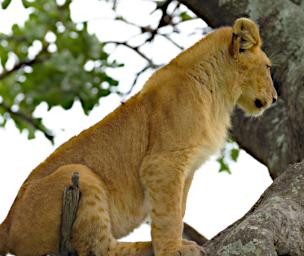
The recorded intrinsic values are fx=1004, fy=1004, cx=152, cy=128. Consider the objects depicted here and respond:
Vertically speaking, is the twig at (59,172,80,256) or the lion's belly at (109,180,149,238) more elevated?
the twig at (59,172,80,256)

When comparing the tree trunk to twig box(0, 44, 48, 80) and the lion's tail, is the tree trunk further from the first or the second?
twig box(0, 44, 48, 80)

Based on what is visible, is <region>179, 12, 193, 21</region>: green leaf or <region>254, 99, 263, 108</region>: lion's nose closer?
<region>254, 99, 263, 108</region>: lion's nose

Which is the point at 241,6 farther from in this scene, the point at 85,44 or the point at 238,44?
the point at 85,44

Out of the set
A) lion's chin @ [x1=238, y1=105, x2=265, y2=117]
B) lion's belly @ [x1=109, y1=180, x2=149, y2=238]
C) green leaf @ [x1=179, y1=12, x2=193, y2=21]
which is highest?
lion's chin @ [x1=238, y1=105, x2=265, y2=117]

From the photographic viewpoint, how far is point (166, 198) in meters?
6.15

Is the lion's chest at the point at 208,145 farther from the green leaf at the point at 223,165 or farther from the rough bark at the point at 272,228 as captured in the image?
the green leaf at the point at 223,165

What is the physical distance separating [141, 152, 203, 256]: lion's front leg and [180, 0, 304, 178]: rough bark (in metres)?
1.01

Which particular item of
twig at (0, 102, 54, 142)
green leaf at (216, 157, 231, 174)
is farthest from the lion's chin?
green leaf at (216, 157, 231, 174)

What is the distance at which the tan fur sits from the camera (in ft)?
19.5

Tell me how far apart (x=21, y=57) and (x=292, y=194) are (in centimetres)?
487

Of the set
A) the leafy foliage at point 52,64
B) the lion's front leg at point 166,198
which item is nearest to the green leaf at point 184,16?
the leafy foliage at point 52,64

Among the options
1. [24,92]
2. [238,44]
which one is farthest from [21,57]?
[238,44]

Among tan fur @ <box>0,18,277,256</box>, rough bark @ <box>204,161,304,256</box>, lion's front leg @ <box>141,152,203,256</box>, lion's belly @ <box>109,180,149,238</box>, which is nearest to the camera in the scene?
rough bark @ <box>204,161,304,256</box>

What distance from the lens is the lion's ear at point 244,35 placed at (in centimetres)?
661
